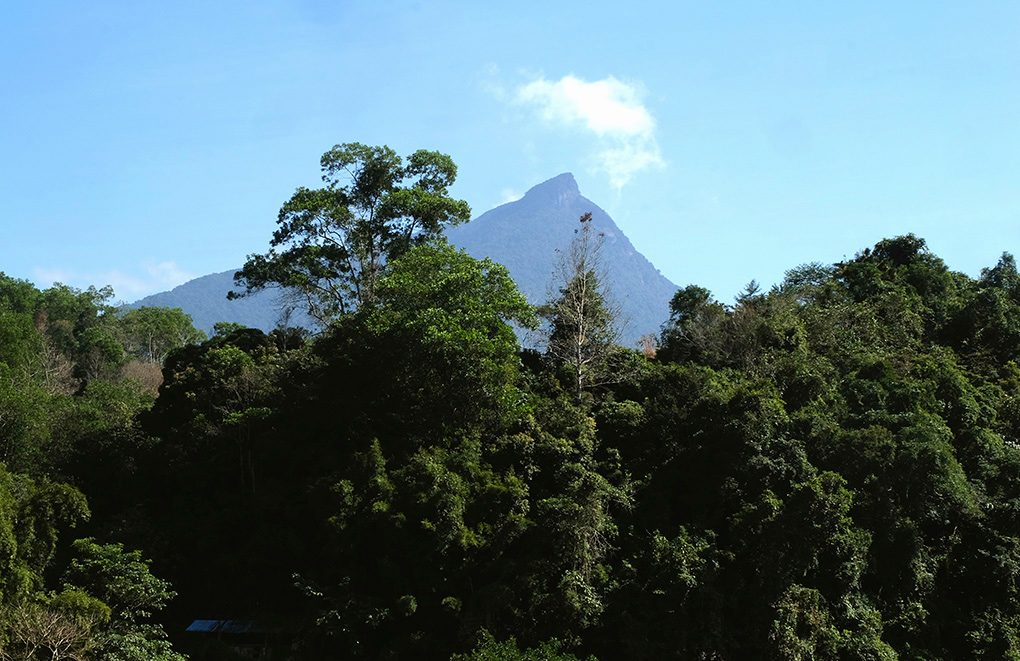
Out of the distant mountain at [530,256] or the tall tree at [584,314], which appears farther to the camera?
the distant mountain at [530,256]

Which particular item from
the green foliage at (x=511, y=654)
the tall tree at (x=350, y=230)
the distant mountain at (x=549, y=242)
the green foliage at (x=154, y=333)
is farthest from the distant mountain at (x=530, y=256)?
the green foliage at (x=511, y=654)

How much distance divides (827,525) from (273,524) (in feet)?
36.1

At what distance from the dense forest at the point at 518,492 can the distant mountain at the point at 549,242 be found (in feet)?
304

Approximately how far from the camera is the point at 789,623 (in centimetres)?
1435

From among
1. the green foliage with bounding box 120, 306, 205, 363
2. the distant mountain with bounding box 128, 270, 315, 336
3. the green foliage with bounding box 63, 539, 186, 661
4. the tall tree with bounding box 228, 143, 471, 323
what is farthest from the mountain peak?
the green foliage with bounding box 63, 539, 186, 661

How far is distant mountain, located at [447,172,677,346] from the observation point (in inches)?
5281

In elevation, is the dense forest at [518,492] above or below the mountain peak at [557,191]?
below

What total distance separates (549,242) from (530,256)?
7.07 m

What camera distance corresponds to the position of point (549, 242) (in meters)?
152

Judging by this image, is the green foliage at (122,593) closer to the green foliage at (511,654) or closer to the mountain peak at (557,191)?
the green foliage at (511,654)

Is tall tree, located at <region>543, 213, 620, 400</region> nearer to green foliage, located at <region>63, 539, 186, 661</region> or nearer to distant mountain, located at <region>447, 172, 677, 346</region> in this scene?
green foliage, located at <region>63, 539, 186, 661</region>

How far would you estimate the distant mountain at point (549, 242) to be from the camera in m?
134

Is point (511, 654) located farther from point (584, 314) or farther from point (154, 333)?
point (154, 333)

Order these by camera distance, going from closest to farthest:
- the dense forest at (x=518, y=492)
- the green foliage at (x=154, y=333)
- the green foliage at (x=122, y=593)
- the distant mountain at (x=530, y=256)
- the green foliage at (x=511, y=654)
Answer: the green foliage at (x=511, y=654) → the green foliage at (x=122, y=593) → the dense forest at (x=518, y=492) → the green foliage at (x=154, y=333) → the distant mountain at (x=530, y=256)
